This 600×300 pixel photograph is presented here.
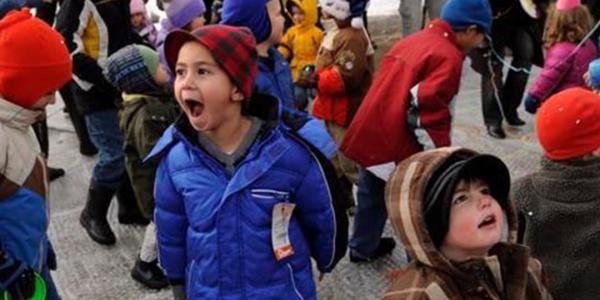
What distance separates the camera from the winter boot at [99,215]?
14.0 ft

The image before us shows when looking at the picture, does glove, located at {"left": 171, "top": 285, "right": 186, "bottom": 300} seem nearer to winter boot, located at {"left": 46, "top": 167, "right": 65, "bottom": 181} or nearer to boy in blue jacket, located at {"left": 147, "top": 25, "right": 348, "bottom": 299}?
boy in blue jacket, located at {"left": 147, "top": 25, "right": 348, "bottom": 299}

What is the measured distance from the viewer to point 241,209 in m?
2.29

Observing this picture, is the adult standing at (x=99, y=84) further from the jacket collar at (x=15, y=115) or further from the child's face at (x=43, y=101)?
the jacket collar at (x=15, y=115)

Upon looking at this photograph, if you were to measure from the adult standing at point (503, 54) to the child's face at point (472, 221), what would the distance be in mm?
4140

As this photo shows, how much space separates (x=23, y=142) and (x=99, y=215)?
74.0 inches

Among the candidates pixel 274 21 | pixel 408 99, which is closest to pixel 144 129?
pixel 274 21

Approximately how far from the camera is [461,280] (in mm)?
1873

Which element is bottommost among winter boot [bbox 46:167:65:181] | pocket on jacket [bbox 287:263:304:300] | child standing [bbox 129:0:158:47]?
winter boot [bbox 46:167:65:181]

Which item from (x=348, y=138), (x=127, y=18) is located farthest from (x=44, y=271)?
(x=127, y=18)

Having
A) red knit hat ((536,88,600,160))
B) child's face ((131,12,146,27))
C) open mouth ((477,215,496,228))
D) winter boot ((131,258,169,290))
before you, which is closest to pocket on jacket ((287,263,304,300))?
open mouth ((477,215,496,228))

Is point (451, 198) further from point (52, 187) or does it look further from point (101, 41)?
point (52, 187)

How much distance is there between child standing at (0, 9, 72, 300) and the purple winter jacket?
11.3 ft

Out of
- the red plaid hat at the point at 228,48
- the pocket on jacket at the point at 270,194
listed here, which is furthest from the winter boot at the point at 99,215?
the pocket on jacket at the point at 270,194

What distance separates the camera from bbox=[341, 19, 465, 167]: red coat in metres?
3.32
